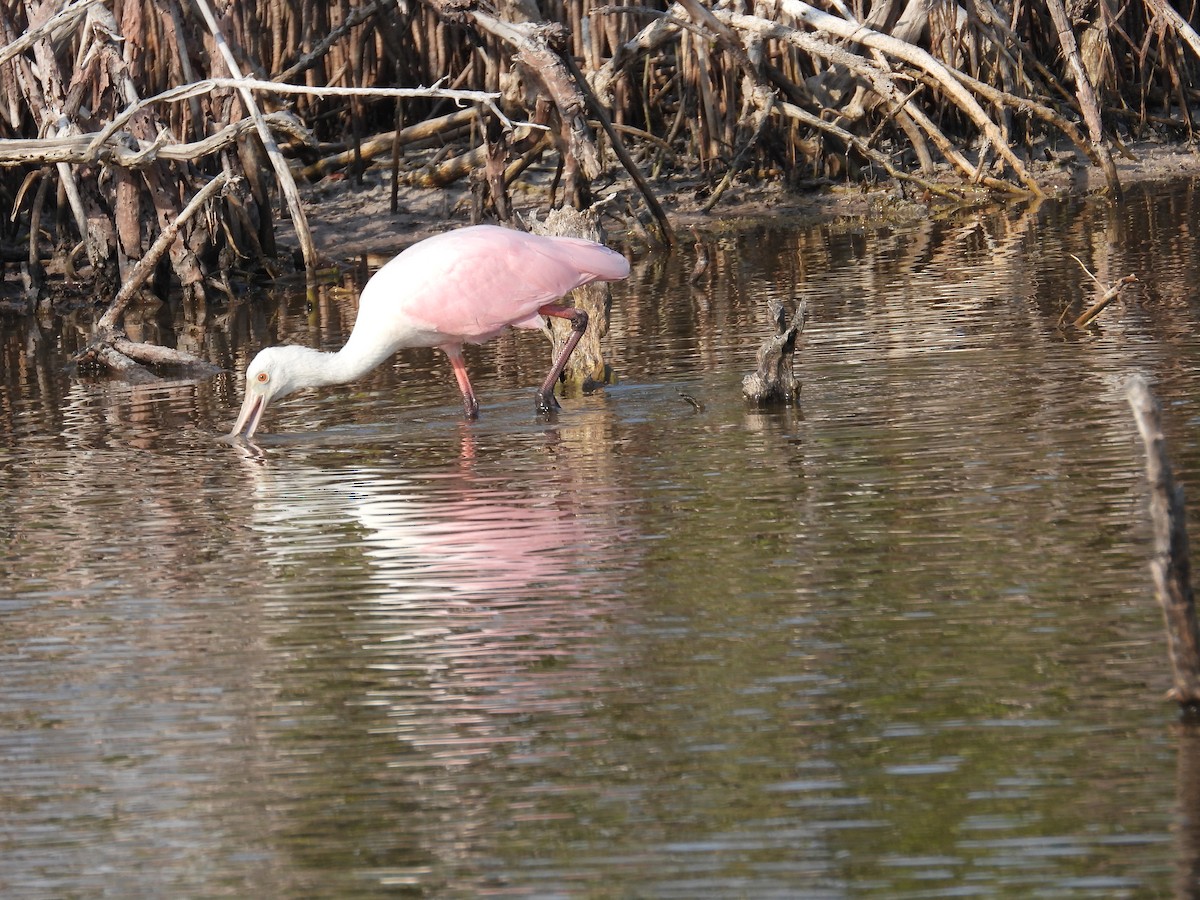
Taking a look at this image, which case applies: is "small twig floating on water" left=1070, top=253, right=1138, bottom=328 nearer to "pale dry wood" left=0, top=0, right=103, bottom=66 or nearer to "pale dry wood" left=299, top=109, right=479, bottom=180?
"pale dry wood" left=0, top=0, right=103, bottom=66

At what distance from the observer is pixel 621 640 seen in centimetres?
527

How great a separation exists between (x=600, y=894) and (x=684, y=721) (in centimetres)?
92

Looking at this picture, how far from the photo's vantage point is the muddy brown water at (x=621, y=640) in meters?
3.99

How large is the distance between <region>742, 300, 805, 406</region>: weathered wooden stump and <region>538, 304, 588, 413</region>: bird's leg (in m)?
0.88

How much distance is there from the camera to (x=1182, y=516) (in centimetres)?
432

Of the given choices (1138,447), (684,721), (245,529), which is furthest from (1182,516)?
(245,529)

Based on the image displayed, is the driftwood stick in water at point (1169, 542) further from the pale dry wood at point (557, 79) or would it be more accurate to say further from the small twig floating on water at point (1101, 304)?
the pale dry wood at point (557, 79)

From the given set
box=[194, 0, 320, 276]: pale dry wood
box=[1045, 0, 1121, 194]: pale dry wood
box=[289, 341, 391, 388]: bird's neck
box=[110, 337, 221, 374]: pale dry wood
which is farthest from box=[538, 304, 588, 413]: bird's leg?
box=[1045, 0, 1121, 194]: pale dry wood

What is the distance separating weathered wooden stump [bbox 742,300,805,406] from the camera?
340 inches

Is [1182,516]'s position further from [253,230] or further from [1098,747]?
[253,230]

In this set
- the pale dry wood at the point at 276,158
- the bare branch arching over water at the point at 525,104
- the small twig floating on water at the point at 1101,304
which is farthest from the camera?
the bare branch arching over water at the point at 525,104

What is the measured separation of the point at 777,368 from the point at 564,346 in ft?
4.04

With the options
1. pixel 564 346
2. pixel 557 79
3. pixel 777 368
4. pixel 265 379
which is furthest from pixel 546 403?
pixel 557 79

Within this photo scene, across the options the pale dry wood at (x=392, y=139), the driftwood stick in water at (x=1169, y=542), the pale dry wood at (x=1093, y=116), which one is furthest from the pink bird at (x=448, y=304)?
the pale dry wood at (x=392, y=139)
